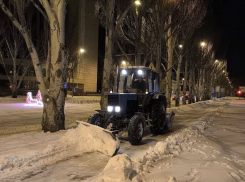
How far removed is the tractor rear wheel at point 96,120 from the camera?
9.02m

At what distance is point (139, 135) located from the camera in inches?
347

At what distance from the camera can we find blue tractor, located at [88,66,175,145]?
8.88m

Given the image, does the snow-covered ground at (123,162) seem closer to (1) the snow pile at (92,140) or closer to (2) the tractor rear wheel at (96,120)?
(1) the snow pile at (92,140)

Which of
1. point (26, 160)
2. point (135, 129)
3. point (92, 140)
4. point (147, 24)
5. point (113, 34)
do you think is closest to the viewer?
point (26, 160)

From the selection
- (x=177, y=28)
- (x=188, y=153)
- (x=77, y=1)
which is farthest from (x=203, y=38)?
(x=188, y=153)

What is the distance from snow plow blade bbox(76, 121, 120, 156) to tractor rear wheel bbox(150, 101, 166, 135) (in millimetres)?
3502

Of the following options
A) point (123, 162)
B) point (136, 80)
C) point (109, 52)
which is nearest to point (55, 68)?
point (136, 80)

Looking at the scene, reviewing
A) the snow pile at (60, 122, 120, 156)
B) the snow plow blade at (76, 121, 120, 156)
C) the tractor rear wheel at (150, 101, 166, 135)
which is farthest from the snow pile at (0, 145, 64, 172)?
the tractor rear wheel at (150, 101, 166, 135)

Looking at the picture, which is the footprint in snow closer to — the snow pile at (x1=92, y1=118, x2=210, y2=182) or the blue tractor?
the snow pile at (x1=92, y1=118, x2=210, y2=182)

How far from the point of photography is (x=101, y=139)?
24.3 ft

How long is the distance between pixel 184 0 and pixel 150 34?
4.66 metres

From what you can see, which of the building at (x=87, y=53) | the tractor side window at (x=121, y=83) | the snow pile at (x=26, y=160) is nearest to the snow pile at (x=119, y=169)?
the snow pile at (x=26, y=160)

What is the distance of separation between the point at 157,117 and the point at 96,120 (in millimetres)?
2899

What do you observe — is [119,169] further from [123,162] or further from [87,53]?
[87,53]
